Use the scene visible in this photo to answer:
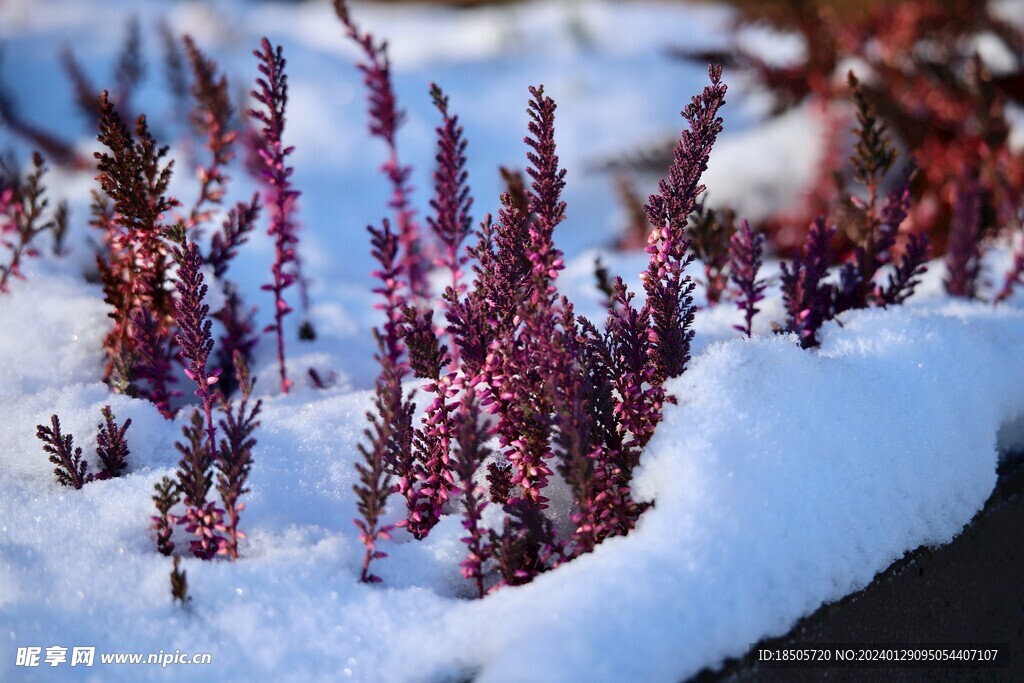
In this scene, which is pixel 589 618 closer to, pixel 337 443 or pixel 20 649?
pixel 337 443

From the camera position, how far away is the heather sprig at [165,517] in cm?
157

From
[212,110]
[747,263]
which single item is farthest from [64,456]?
[747,263]

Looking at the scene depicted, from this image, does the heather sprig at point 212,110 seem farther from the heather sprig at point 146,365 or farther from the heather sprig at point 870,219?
the heather sprig at point 870,219

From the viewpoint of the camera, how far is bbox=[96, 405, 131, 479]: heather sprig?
185 centimetres

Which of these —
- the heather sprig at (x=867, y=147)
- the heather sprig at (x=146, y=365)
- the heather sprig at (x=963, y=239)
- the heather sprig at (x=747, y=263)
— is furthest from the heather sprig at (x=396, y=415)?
the heather sprig at (x=963, y=239)

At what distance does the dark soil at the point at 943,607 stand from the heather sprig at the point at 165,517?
1.02 metres

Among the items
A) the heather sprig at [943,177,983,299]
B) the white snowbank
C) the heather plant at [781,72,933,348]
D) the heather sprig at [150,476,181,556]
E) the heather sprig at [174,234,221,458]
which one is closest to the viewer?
the white snowbank

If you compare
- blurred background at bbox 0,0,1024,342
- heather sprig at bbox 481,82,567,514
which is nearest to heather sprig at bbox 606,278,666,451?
heather sprig at bbox 481,82,567,514


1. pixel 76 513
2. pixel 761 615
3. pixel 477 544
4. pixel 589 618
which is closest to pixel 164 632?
pixel 76 513

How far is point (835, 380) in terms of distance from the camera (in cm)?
184

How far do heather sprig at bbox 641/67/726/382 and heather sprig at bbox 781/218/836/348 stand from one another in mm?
495

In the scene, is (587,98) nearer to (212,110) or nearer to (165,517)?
(212,110)

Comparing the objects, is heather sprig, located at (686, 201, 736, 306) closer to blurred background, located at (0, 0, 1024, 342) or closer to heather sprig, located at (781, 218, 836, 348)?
blurred background, located at (0, 0, 1024, 342)

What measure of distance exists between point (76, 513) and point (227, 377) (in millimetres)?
777
